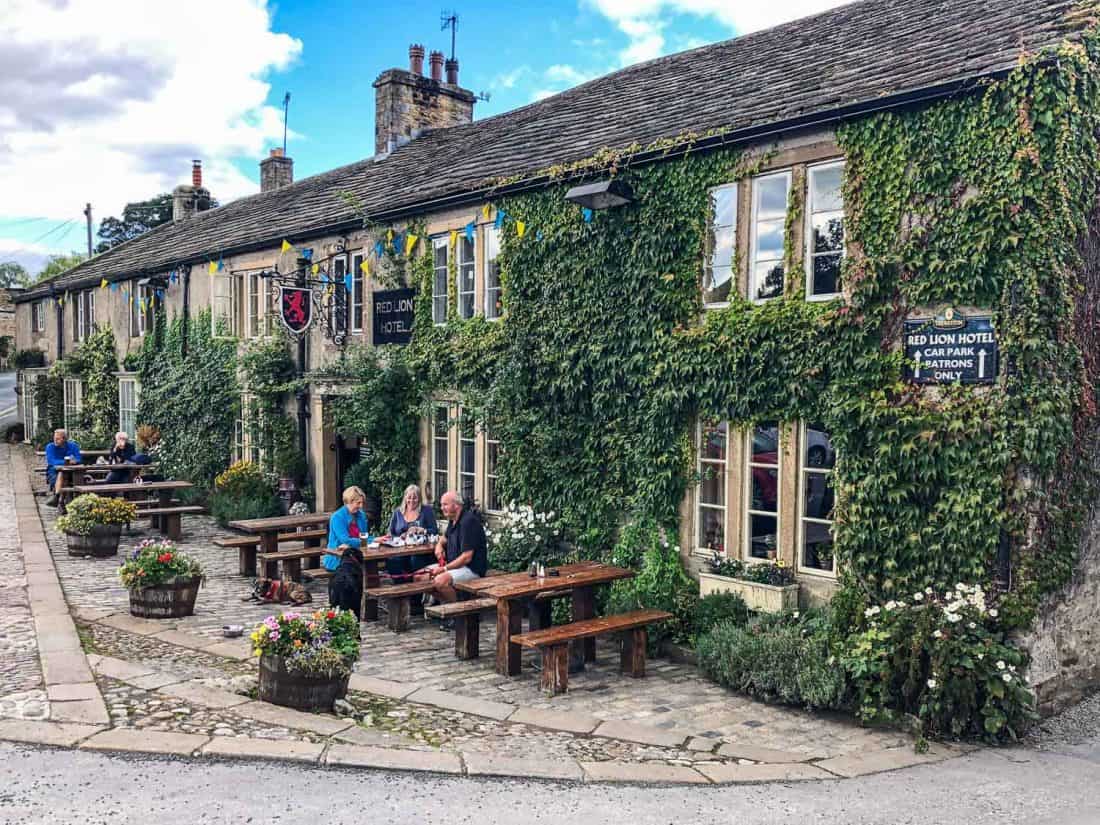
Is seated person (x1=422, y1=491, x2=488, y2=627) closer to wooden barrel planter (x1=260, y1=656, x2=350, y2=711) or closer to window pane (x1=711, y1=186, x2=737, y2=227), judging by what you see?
wooden barrel planter (x1=260, y1=656, x2=350, y2=711)

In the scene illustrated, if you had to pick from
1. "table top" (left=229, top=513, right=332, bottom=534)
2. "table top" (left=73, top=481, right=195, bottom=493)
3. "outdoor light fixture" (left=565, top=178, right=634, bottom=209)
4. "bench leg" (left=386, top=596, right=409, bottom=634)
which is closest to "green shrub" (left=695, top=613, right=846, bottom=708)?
"bench leg" (left=386, top=596, right=409, bottom=634)

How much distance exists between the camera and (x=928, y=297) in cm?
844

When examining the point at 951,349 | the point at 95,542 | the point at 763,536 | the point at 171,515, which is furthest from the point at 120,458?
A: the point at 951,349

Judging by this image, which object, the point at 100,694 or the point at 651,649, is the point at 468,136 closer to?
the point at 651,649

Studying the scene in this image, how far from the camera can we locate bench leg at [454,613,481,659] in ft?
30.9

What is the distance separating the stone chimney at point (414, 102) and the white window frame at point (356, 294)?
5.01 metres

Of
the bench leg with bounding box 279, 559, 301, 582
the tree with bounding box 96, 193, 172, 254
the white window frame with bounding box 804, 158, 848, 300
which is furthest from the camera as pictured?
the tree with bounding box 96, 193, 172, 254

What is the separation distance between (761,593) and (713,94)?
6.39 m

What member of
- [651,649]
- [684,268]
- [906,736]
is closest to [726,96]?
[684,268]

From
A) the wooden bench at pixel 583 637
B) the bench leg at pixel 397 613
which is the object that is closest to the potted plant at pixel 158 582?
the bench leg at pixel 397 613

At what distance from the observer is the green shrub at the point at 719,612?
9484mm

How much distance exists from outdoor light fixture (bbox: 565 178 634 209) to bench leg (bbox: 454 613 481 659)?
4763 millimetres

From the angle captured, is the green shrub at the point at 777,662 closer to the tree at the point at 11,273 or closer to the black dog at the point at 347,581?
the black dog at the point at 347,581

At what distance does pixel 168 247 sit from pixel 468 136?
11.4 metres
